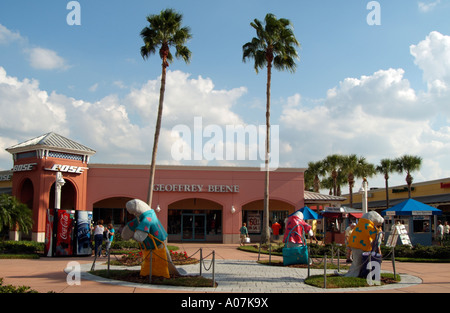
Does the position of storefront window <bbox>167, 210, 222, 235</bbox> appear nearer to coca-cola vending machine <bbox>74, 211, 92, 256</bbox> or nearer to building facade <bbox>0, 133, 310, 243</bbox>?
building facade <bbox>0, 133, 310, 243</bbox>

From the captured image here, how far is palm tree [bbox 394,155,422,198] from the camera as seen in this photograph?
4309cm

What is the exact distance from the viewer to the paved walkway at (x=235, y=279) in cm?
1034

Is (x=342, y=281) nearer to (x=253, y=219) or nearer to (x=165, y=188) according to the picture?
(x=165, y=188)

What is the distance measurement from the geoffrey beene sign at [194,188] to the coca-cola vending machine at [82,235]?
33.0 ft

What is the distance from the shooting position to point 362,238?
11.9 metres

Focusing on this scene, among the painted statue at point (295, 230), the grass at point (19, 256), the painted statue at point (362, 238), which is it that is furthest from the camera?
the grass at point (19, 256)

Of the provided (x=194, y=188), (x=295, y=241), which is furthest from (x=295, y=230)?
(x=194, y=188)

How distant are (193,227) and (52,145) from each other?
11.4m

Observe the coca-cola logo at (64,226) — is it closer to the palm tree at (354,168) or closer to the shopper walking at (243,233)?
the shopper walking at (243,233)

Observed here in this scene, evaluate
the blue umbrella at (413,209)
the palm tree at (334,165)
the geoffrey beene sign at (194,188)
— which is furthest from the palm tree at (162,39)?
the palm tree at (334,165)

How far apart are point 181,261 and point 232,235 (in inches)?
522

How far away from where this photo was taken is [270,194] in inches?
1179

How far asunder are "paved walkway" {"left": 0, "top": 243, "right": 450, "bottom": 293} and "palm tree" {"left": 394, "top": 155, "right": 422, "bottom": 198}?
92.5ft
